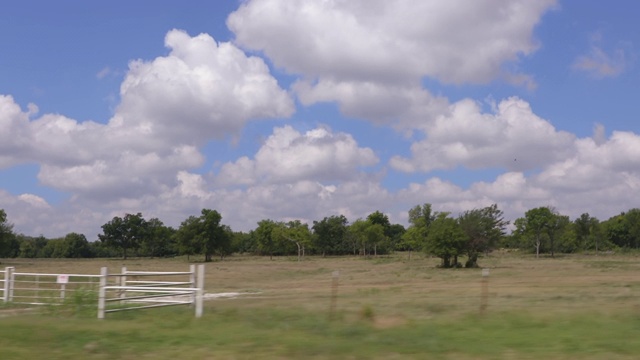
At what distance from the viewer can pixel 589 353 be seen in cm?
994

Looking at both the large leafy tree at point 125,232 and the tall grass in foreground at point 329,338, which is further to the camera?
the large leafy tree at point 125,232

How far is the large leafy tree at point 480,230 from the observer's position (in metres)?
66.8

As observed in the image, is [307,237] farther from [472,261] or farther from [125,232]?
[472,261]

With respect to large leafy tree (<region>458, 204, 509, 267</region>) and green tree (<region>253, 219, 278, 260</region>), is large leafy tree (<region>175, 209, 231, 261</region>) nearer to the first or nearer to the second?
green tree (<region>253, 219, 278, 260</region>)

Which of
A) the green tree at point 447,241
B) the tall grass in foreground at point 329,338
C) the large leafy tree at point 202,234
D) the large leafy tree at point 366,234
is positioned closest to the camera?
the tall grass in foreground at point 329,338

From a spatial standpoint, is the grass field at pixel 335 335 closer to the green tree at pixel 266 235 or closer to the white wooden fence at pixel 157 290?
the white wooden fence at pixel 157 290

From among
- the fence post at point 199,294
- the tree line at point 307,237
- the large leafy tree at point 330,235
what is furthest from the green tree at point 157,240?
the fence post at point 199,294

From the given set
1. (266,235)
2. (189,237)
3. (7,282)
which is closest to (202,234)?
(189,237)

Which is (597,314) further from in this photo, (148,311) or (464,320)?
(148,311)

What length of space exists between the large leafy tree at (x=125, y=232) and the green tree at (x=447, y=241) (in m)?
67.0

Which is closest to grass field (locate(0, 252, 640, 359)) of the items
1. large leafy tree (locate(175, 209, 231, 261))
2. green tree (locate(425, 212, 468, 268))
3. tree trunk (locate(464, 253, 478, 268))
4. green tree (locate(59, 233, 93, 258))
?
green tree (locate(425, 212, 468, 268))

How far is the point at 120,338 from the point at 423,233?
87.1 m

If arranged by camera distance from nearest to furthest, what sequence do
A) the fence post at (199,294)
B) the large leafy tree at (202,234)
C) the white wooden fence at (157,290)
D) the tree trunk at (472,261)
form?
1. the white wooden fence at (157,290)
2. the fence post at (199,294)
3. the tree trunk at (472,261)
4. the large leafy tree at (202,234)

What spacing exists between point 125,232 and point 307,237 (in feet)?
106
